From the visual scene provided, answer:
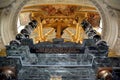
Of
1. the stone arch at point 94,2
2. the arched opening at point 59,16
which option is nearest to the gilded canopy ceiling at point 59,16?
the arched opening at point 59,16

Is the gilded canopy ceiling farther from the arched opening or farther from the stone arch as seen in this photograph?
the stone arch

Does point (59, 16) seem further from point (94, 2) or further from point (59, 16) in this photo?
point (94, 2)

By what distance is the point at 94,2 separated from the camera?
15672 millimetres

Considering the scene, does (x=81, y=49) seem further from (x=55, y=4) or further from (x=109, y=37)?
(x=55, y=4)

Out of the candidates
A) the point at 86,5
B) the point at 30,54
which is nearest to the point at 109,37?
the point at 86,5

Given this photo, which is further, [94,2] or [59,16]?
[59,16]

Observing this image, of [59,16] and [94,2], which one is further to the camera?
[59,16]

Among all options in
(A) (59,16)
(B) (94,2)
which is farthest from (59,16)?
(B) (94,2)

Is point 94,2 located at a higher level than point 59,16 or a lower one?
higher

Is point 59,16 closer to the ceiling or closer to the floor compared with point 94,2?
closer to the floor

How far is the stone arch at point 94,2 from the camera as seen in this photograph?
15268mm

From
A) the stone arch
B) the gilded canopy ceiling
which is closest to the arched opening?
the gilded canopy ceiling

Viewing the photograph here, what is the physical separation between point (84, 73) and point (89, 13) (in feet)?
37.5

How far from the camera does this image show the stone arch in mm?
15268
